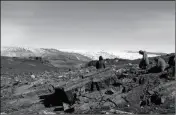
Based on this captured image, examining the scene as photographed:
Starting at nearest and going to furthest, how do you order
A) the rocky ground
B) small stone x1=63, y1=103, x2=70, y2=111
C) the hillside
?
the rocky ground < small stone x1=63, y1=103, x2=70, y2=111 < the hillside

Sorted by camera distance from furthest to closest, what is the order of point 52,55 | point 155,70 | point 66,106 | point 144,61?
point 52,55 → point 144,61 → point 155,70 → point 66,106

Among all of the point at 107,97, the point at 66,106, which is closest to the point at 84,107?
the point at 66,106

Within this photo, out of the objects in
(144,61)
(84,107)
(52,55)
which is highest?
(52,55)

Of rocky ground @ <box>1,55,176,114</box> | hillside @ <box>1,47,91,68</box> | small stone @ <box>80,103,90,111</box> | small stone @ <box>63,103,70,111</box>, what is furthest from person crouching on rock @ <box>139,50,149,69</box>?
hillside @ <box>1,47,91,68</box>

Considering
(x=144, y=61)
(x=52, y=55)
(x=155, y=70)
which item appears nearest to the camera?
(x=155, y=70)

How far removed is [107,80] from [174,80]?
3.73m

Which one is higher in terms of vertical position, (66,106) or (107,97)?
(107,97)

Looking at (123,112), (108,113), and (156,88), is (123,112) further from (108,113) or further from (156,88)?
(156,88)

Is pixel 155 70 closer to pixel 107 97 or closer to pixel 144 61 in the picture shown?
pixel 144 61

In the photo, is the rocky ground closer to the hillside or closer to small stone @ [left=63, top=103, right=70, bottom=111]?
small stone @ [left=63, top=103, right=70, bottom=111]

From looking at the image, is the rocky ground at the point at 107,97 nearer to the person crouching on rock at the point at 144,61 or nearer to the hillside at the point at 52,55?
the person crouching on rock at the point at 144,61

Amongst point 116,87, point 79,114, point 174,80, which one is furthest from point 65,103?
point 174,80

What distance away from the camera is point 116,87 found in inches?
601

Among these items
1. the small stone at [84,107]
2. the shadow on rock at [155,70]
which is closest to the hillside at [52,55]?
the shadow on rock at [155,70]
